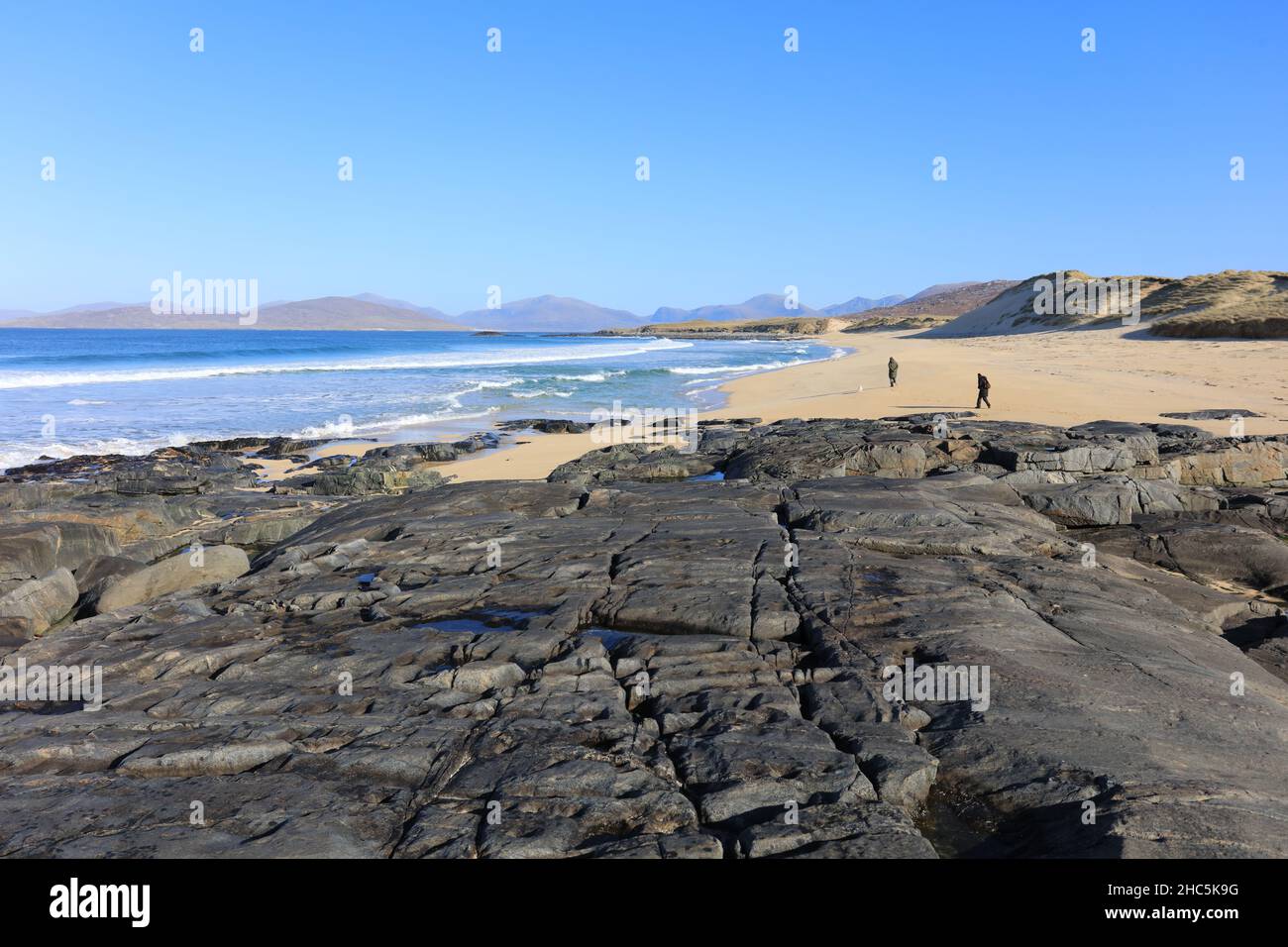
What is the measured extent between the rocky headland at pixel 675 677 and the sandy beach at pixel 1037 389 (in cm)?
917

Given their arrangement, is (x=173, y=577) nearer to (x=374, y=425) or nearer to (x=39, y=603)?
(x=39, y=603)

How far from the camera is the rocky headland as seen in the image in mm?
4348

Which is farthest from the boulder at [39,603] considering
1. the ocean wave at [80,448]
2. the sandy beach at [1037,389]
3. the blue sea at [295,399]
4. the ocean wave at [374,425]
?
the ocean wave at [374,425]

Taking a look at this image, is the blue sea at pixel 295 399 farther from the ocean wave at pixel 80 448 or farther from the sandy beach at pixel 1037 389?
the sandy beach at pixel 1037 389

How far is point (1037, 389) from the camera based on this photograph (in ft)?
90.2

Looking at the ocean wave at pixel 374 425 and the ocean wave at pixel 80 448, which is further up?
the ocean wave at pixel 374 425

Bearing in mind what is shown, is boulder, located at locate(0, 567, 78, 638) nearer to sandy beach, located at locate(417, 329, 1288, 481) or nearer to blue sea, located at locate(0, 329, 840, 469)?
sandy beach, located at locate(417, 329, 1288, 481)

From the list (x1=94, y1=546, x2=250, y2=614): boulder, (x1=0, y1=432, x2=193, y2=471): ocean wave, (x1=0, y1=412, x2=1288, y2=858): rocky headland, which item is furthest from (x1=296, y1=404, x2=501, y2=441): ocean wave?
(x1=94, y1=546, x2=250, y2=614): boulder

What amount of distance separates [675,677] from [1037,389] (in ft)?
85.4

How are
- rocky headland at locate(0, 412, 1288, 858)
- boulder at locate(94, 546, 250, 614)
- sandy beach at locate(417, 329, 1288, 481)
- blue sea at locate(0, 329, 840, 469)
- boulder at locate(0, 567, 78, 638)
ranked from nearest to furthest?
1. rocky headland at locate(0, 412, 1288, 858)
2. boulder at locate(0, 567, 78, 638)
3. boulder at locate(94, 546, 250, 614)
4. sandy beach at locate(417, 329, 1288, 481)
5. blue sea at locate(0, 329, 840, 469)

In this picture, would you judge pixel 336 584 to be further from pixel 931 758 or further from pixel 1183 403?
pixel 1183 403

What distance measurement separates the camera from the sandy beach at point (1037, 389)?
21.3 metres

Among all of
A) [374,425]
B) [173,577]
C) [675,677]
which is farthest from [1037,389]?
[173,577]

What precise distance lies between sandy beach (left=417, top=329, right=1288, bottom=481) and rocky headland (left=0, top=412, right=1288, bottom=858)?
9167 millimetres
